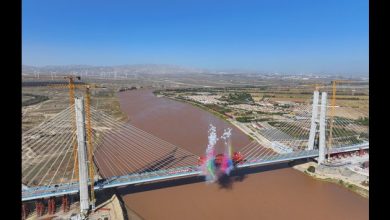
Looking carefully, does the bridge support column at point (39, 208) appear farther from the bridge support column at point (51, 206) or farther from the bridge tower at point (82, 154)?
the bridge tower at point (82, 154)

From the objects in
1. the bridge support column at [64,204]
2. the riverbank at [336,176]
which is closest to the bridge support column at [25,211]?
the bridge support column at [64,204]

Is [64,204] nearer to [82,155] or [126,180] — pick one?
[82,155]

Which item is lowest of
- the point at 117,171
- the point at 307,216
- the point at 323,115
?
the point at 307,216

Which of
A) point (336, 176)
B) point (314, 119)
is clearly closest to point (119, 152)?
point (314, 119)

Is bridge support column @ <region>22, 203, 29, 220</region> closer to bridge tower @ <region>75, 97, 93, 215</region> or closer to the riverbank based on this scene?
bridge tower @ <region>75, 97, 93, 215</region>

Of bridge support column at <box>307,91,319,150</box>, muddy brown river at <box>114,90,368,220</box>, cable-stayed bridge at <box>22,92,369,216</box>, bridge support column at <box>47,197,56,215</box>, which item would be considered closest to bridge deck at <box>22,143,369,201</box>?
cable-stayed bridge at <box>22,92,369,216</box>

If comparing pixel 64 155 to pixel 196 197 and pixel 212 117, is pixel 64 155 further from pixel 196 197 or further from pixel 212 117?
pixel 212 117
